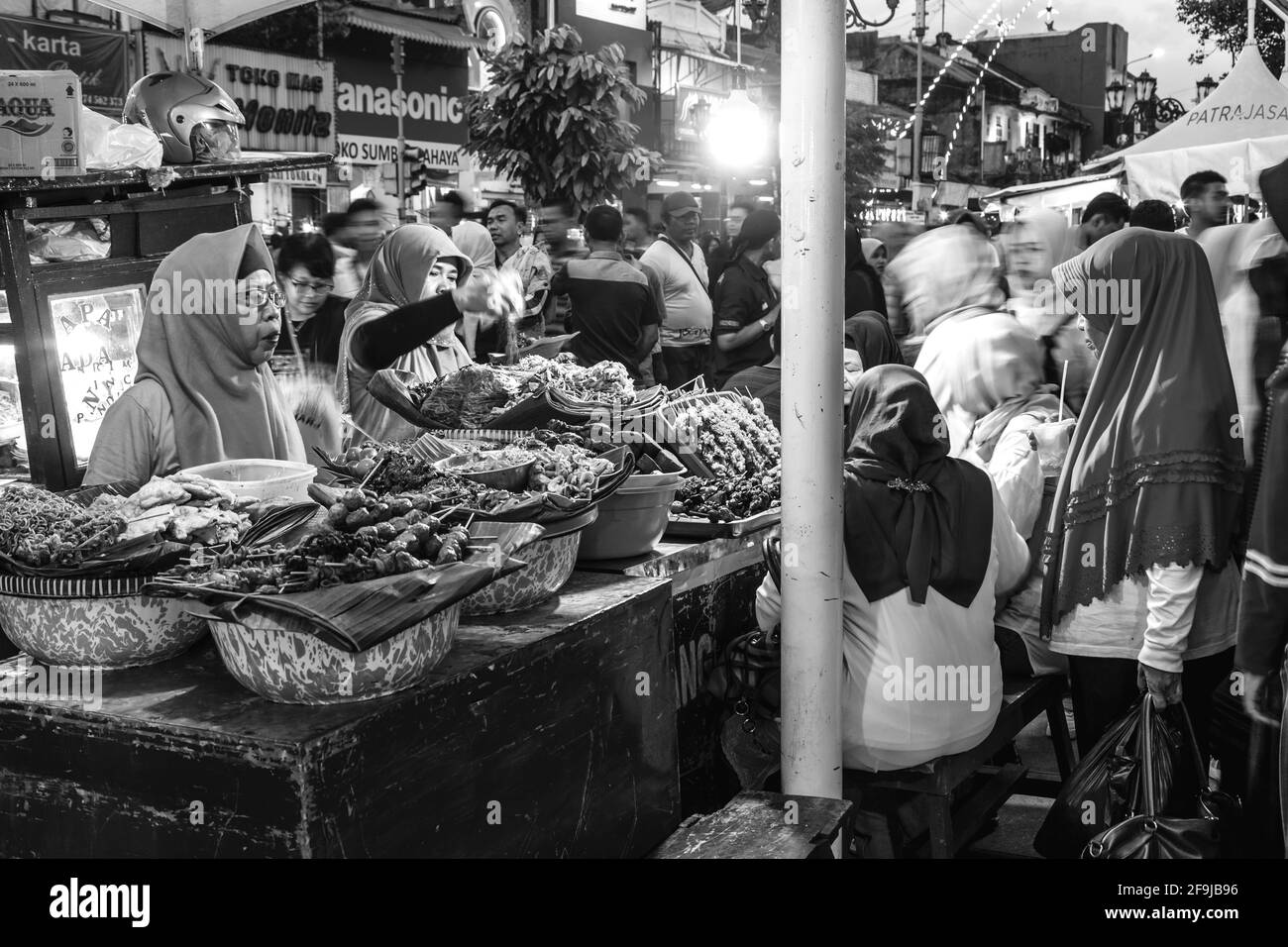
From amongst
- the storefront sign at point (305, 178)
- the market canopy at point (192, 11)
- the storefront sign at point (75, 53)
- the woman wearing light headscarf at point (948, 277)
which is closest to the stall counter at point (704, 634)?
the woman wearing light headscarf at point (948, 277)

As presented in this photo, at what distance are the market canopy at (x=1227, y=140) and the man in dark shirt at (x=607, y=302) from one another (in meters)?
5.84

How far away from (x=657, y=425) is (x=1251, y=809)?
75.8 inches

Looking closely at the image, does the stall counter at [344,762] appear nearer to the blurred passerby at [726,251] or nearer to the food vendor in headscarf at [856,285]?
the food vendor in headscarf at [856,285]

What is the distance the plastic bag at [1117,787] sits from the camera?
10.1ft

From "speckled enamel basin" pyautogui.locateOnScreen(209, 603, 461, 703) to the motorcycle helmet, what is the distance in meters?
3.18

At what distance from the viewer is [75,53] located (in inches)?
402

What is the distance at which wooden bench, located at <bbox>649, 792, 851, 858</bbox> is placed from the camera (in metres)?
2.42

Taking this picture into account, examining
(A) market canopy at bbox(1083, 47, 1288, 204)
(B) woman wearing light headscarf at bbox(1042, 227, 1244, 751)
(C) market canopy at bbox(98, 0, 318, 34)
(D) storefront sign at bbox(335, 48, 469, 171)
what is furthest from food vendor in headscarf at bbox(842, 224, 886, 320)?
(D) storefront sign at bbox(335, 48, 469, 171)

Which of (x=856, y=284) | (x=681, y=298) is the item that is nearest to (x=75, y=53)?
(x=681, y=298)

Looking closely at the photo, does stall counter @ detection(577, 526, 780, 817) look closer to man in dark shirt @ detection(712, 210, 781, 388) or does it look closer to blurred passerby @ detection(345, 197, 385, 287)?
man in dark shirt @ detection(712, 210, 781, 388)

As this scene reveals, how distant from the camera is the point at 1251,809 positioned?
2721 millimetres

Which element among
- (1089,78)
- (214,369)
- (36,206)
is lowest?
(214,369)

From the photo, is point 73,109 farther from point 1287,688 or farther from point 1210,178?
point 1210,178
